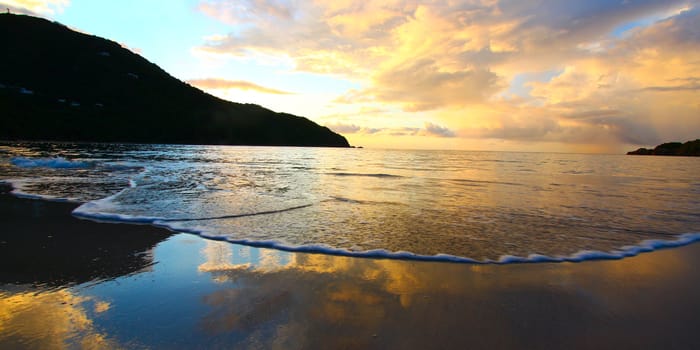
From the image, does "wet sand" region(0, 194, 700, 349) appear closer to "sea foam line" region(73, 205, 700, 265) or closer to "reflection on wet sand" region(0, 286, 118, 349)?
"reflection on wet sand" region(0, 286, 118, 349)

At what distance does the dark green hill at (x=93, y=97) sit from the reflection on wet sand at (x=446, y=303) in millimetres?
119208

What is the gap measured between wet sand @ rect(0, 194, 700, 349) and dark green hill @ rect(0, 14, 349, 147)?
384ft

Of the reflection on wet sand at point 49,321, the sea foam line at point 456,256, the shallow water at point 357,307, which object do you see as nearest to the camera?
the reflection on wet sand at point 49,321

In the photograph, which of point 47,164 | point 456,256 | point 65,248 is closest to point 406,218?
point 456,256

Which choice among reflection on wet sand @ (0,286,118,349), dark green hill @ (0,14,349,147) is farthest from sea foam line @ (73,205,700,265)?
dark green hill @ (0,14,349,147)

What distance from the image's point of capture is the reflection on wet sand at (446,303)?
3391mm

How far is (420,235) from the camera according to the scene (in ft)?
25.2

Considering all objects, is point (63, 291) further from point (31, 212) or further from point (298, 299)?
point (31, 212)

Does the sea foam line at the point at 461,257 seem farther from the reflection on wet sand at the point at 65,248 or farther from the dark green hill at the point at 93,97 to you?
the dark green hill at the point at 93,97

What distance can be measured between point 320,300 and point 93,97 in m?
163

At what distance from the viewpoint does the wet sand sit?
3.32 metres

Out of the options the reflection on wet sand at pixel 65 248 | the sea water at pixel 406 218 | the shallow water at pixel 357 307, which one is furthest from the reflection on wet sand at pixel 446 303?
the reflection on wet sand at pixel 65 248

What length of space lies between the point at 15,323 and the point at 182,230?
4.44 m

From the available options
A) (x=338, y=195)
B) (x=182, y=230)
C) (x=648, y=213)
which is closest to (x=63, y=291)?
(x=182, y=230)
